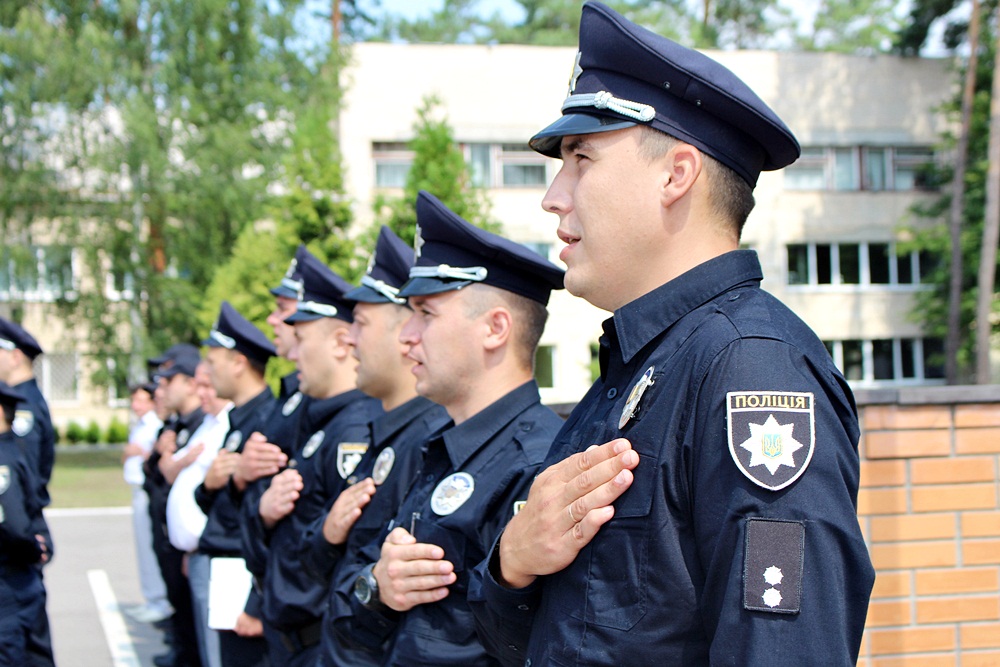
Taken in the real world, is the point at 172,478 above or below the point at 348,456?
below

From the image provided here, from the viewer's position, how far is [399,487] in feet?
11.9

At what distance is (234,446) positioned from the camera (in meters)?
6.27

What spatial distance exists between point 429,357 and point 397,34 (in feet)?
137

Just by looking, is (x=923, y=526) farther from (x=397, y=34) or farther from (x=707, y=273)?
(x=397, y=34)

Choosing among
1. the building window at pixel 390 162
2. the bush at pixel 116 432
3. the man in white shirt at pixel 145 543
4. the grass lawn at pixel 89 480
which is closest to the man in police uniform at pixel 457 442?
the man in white shirt at pixel 145 543

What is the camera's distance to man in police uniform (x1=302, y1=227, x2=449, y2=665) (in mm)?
3615

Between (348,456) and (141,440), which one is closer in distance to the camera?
(348,456)

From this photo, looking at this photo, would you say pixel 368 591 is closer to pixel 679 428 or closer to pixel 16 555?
pixel 679 428

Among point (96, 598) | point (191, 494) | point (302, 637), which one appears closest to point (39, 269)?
point (96, 598)

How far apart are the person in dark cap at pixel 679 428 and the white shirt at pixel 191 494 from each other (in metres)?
4.79

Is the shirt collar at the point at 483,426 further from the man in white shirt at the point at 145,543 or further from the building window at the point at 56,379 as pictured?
the building window at the point at 56,379

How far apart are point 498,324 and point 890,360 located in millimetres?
30185

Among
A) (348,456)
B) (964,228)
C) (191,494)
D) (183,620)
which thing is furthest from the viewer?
(964,228)

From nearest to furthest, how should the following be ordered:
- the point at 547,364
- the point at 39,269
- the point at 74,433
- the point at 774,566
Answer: the point at 774,566, the point at 39,269, the point at 547,364, the point at 74,433
